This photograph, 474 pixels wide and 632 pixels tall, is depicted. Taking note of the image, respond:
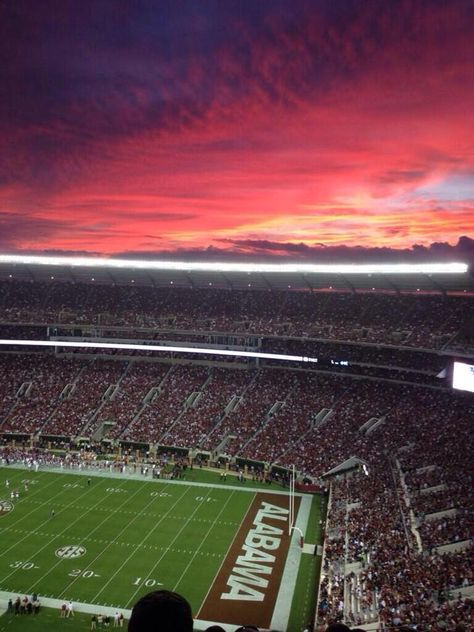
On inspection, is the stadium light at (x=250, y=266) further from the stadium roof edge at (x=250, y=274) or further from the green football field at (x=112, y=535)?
the green football field at (x=112, y=535)

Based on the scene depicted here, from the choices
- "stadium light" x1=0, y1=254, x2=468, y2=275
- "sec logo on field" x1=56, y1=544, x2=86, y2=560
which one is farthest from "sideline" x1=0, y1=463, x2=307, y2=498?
"stadium light" x1=0, y1=254, x2=468, y2=275

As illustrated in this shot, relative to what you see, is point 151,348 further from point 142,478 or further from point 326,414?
point 326,414

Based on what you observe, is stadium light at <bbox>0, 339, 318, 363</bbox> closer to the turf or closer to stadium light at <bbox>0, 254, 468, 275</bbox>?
stadium light at <bbox>0, 254, 468, 275</bbox>

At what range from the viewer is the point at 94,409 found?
47594 millimetres

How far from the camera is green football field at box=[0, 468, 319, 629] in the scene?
2270cm

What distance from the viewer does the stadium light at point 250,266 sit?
39.4 m

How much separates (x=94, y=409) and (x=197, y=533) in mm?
21972

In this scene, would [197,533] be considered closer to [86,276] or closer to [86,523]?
[86,523]

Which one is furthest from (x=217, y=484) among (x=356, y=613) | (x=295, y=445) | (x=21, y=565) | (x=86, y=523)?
(x=356, y=613)

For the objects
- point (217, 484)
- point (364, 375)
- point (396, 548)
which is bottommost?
point (217, 484)

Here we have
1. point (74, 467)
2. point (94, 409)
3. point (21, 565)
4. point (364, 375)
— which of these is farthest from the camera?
point (94, 409)

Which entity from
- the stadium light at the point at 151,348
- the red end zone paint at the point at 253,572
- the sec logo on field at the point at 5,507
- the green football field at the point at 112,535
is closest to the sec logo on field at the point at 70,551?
the green football field at the point at 112,535

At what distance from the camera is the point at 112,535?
2762 centimetres

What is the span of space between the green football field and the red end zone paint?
53 centimetres
